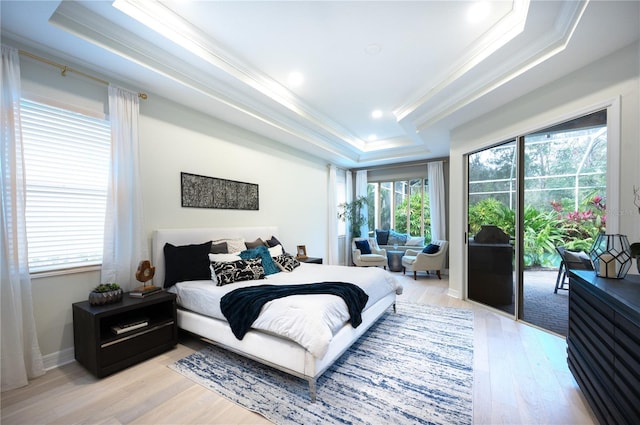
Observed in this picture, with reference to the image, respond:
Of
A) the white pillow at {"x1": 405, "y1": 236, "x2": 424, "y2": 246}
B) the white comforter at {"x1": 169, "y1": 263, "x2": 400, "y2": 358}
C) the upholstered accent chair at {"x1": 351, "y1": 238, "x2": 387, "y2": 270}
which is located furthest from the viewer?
the white pillow at {"x1": 405, "y1": 236, "x2": 424, "y2": 246}

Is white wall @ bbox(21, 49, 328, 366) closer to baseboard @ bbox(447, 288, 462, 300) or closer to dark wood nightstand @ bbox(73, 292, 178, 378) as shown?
dark wood nightstand @ bbox(73, 292, 178, 378)

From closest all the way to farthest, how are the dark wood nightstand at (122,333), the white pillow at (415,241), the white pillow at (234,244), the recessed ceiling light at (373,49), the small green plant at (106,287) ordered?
the dark wood nightstand at (122,333) → the small green plant at (106,287) → the recessed ceiling light at (373,49) → the white pillow at (234,244) → the white pillow at (415,241)

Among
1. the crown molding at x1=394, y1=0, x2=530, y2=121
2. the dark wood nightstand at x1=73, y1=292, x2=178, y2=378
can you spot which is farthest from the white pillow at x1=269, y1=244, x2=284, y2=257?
the crown molding at x1=394, y1=0, x2=530, y2=121

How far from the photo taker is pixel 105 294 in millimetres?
2383

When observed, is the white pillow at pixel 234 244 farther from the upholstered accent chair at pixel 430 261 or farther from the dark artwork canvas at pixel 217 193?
the upholstered accent chair at pixel 430 261

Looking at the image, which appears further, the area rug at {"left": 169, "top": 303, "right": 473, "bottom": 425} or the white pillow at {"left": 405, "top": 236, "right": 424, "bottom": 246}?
the white pillow at {"left": 405, "top": 236, "right": 424, "bottom": 246}

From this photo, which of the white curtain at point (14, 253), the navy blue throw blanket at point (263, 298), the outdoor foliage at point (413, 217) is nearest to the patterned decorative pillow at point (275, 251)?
the navy blue throw blanket at point (263, 298)

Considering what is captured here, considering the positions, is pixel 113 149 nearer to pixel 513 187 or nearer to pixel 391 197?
pixel 513 187

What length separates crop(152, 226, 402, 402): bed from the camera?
198cm

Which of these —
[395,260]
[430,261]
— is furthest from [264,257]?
[395,260]

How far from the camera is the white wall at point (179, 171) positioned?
2381mm

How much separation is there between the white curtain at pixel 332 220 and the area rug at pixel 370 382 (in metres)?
3.44

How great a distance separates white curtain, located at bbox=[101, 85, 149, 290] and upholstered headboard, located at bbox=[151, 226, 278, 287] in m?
0.17

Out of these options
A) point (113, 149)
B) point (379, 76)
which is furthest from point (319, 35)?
point (113, 149)
